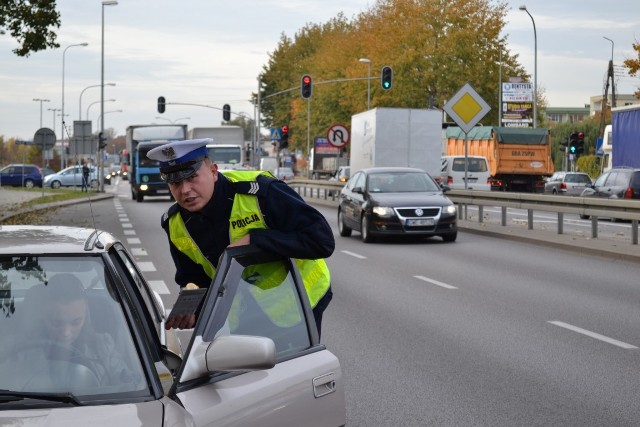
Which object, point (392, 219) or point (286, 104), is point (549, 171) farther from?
point (286, 104)

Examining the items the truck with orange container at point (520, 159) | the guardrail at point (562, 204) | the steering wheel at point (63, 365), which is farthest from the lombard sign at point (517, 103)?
the steering wheel at point (63, 365)

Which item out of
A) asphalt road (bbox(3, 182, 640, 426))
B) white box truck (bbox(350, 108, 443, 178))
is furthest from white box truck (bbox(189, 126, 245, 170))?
asphalt road (bbox(3, 182, 640, 426))

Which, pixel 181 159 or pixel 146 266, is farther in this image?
pixel 146 266

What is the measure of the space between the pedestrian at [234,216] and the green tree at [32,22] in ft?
85.2

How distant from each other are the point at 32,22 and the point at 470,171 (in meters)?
19.2

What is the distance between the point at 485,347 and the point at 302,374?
233 inches

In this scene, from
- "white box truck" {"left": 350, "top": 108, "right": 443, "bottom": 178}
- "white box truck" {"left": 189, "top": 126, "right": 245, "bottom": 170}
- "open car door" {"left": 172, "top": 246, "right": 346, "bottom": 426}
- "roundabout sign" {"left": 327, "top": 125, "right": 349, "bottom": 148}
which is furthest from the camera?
"white box truck" {"left": 189, "top": 126, "right": 245, "bottom": 170}

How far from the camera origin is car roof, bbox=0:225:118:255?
4.15 metres

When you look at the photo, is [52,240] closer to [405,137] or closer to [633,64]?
[405,137]

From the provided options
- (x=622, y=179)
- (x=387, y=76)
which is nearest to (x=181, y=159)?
(x=622, y=179)

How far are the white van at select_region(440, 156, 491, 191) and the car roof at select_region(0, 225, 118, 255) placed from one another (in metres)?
39.3

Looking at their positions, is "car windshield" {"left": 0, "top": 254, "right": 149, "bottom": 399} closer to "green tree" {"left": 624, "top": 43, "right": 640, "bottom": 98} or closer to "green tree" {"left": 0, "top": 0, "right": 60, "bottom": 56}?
"green tree" {"left": 0, "top": 0, "right": 60, "bottom": 56}

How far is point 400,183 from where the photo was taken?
2455 cm

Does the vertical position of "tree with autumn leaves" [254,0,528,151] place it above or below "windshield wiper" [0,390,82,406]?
above
